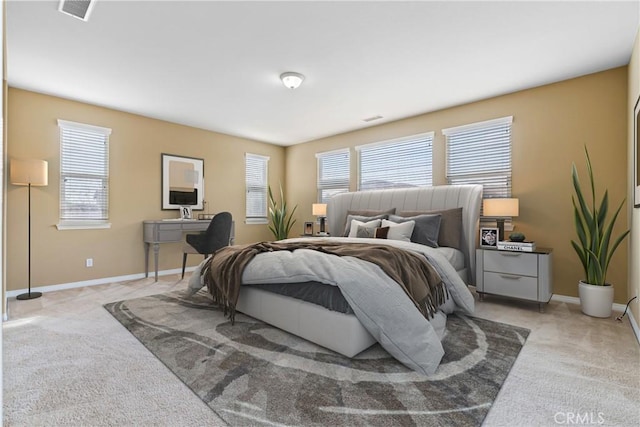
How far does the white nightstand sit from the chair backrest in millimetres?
3286

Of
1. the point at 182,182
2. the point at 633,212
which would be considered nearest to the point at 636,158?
the point at 633,212

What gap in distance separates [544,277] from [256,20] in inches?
138

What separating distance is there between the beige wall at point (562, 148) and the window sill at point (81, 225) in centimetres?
514

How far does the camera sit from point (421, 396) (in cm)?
186

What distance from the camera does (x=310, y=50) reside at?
3.13 m

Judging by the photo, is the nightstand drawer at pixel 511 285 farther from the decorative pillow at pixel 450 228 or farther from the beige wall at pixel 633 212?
the beige wall at pixel 633 212

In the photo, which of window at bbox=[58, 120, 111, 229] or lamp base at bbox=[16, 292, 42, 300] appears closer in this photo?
lamp base at bbox=[16, 292, 42, 300]

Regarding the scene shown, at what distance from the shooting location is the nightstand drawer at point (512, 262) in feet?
11.1

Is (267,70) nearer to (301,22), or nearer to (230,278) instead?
(301,22)

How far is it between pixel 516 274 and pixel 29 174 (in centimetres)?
540

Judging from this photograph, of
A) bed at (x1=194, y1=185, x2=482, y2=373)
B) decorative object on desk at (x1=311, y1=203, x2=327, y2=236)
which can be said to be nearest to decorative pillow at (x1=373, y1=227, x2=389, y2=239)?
bed at (x1=194, y1=185, x2=482, y2=373)

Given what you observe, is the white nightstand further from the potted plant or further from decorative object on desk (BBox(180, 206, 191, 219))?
decorative object on desk (BBox(180, 206, 191, 219))

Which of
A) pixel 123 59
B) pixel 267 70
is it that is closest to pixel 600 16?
pixel 267 70

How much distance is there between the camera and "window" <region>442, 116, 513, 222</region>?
4.15 m
